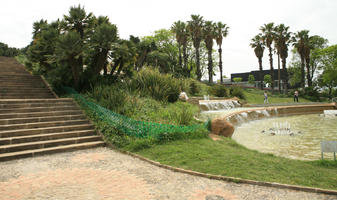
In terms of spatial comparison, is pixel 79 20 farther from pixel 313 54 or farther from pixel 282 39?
pixel 313 54

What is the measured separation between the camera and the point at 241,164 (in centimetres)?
486

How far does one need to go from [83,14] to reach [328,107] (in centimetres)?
2082

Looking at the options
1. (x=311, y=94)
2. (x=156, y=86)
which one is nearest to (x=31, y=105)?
(x=156, y=86)

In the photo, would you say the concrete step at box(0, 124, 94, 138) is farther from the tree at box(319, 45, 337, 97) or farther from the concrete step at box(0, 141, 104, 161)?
the tree at box(319, 45, 337, 97)

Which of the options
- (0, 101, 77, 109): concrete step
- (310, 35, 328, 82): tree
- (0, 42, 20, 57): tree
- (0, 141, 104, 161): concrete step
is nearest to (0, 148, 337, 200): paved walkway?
(0, 141, 104, 161): concrete step

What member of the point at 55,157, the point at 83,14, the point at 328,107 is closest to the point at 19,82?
the point at 83,14

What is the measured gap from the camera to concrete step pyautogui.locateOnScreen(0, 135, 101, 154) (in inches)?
250

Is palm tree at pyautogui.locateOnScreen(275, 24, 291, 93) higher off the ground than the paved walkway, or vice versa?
palm tree at pyautogui.locateOnScreen(275, 24, 291, 93)

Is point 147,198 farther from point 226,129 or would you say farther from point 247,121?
point 247,121

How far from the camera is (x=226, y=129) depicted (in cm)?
855

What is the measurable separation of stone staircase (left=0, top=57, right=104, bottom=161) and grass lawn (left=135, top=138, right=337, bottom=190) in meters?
2.55

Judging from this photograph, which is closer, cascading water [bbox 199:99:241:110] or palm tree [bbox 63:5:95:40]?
palm tree [bbox 63:5:95:40]

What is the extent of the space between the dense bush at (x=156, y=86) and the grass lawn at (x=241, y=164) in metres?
5.86

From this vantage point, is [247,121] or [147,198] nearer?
[147,198]
